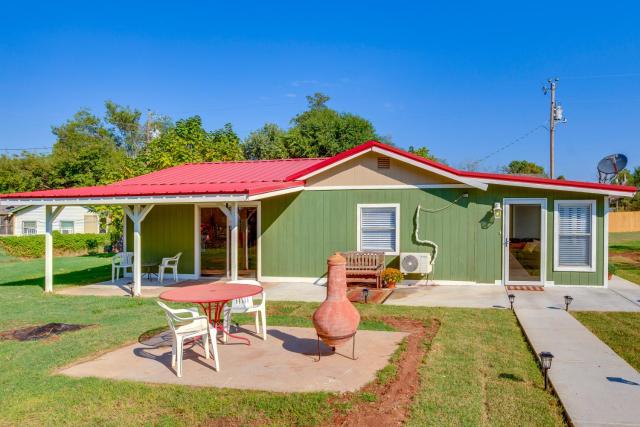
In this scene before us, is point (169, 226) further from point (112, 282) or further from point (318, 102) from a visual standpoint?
point (318, 102)

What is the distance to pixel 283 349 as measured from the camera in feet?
20.6

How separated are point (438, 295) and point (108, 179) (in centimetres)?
1926

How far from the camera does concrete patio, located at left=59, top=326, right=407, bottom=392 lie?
16.5 feet

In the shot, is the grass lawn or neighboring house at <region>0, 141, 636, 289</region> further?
the grass lawn

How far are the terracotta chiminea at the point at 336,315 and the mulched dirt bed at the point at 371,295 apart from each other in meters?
3.72

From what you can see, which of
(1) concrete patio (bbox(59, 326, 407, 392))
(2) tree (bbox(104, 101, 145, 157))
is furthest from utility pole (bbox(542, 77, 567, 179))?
(2) tree (bbox(104, 101, 145, 157))

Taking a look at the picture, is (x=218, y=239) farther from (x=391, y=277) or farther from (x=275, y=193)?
(x=391, y=277)

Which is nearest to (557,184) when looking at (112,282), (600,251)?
(600,251)

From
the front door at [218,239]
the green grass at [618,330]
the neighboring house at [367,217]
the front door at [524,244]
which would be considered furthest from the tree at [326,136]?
the green grass at [618,330]

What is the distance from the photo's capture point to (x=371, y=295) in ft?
33.3

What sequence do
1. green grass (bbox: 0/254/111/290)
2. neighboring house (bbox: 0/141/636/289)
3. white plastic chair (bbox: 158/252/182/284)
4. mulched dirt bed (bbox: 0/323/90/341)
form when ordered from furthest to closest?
green grass (bbox: 0/254/111/290), white plastic chair (bbox: 158/252/182/284), neighboring house (bbox: 0/141/636/289), mulched dirt bed (bbox: 0/323/90/341)

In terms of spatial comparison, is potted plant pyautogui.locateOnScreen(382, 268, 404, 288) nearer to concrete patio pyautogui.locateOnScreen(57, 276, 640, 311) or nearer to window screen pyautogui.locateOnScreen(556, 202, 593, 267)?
concrete patio pyautogui.locateOnScreen(57, 276, 640, 311)

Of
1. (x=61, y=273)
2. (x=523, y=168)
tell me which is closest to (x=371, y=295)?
(x=61, y=273)

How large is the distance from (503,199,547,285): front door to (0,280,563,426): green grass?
4.21 meters
